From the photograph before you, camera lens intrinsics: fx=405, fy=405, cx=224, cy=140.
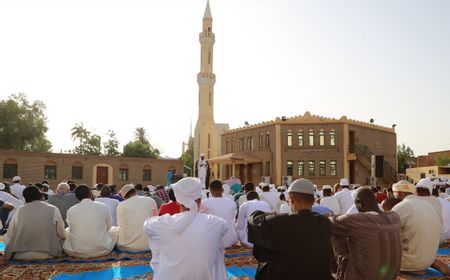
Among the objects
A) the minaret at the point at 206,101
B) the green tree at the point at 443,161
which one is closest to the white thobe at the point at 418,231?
the minaret at the point at 206,101

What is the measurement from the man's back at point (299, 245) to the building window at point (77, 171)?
32.2 meters

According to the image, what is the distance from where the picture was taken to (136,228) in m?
6.88

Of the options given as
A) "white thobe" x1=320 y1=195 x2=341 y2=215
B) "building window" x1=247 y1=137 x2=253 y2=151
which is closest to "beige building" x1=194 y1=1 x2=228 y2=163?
"building window" x1=247 y1=137 x2=253 y2=151

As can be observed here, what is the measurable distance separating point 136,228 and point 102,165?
28.4 meters

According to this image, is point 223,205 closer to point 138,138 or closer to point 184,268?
point 184,268

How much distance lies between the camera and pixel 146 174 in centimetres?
3622

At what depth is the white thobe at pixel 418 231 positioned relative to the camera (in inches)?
197

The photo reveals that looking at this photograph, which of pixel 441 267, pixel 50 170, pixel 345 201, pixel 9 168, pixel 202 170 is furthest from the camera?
pixel 50 170

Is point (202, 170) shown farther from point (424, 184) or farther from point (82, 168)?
point (82, 168)

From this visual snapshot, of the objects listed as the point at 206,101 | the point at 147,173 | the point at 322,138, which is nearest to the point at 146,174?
the point at 147,173

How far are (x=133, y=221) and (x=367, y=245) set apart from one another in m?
4.22

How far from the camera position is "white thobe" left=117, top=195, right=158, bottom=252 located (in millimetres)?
6781

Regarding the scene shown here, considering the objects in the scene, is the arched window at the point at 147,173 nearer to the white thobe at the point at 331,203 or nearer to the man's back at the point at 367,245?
the white thobe at the point at 331,203

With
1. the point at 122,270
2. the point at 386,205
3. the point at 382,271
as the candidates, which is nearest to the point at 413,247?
the point at 386,205
